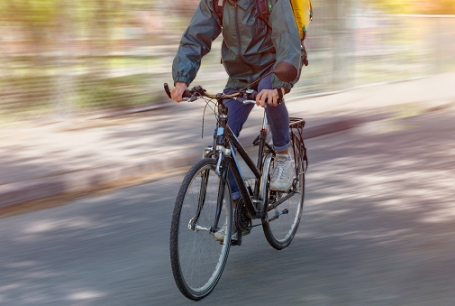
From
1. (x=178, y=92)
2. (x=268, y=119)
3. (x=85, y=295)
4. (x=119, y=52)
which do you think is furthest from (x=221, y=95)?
(x=119, y=52)

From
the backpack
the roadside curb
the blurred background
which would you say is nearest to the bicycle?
the backpack

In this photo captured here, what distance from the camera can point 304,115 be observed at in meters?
10.6

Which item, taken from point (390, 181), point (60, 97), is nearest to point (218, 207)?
point (390, 181)

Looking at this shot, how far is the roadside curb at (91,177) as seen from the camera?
680 cm

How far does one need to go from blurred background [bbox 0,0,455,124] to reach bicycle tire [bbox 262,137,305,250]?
5.17 meters

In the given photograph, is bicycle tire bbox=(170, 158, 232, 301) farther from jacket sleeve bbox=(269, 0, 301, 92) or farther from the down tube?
jacket sleeve bbox=(269, 0, 301, 92)

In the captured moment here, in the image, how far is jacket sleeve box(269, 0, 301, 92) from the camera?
4422 millimetres

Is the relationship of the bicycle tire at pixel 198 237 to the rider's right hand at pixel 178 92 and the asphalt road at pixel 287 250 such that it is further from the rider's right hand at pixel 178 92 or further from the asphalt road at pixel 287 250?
the rider's right hand at pixel 178 92

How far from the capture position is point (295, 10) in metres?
4.70

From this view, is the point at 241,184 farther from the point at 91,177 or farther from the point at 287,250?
the point at 91,177

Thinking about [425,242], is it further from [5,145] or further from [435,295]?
[5,145]

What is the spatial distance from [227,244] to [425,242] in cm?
145

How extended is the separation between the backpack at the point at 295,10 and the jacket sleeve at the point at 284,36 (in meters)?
0.05

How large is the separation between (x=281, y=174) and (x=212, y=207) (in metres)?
0.86
